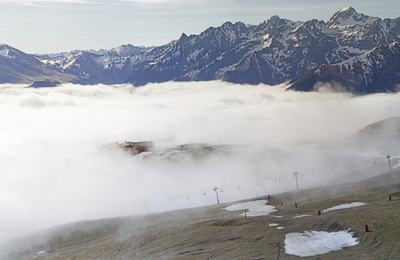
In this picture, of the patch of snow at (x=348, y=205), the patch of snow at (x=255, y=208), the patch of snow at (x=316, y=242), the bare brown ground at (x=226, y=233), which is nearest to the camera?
the patch of snow at (x=316, y=242)

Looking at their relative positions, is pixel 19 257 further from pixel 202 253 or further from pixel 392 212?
pixel 392 212

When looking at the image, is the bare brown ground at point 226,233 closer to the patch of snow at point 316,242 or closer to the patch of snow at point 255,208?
the patch of snow at point 316,242

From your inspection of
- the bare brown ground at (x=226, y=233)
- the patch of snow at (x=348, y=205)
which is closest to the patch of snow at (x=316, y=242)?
the bare brown ground at (x=226, y=233)

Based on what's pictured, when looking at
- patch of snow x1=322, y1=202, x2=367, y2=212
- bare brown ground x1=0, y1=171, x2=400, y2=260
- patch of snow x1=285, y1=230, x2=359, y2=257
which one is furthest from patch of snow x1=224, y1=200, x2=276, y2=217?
patch of snow x1=285, y1=230, x2=359, y2=257

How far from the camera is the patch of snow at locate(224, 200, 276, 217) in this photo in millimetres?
109312

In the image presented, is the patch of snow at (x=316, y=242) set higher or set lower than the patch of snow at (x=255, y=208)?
lower

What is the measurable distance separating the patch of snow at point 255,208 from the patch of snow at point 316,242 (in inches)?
1295

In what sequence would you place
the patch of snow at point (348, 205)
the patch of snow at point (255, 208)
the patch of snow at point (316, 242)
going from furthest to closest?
the patch of snow at point (255, 208), the patch of snow at point (348, 205), the patch of snow at point (316, 242)

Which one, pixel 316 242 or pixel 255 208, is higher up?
pixel 255 208

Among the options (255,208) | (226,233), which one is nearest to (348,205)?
(255,208)

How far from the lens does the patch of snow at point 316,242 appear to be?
65.6 m

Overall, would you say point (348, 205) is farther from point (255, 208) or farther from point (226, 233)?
point (226, 233)

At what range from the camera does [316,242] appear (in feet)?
227

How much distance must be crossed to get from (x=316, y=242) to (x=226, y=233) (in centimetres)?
2261
